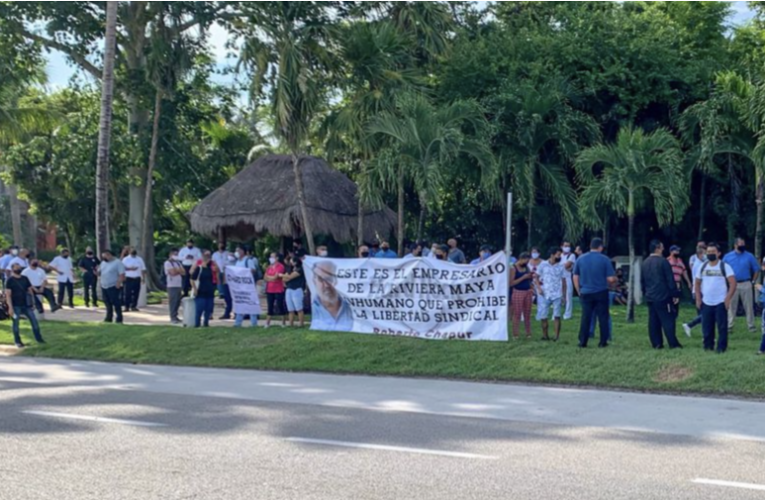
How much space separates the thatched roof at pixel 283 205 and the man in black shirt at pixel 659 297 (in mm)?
13655

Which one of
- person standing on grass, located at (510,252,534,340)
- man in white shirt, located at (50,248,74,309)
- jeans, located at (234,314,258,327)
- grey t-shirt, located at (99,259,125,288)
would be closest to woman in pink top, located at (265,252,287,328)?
jeans, located at (234,314,258,327)

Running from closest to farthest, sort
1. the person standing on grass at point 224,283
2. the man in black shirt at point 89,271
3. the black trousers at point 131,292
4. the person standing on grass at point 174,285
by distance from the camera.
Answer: the person standing on grass at point 174,285, the person standing on grass at point 224,283, the black trousers at point 131,292, the man in black shirt at point 89,271

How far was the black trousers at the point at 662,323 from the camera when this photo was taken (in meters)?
15.6

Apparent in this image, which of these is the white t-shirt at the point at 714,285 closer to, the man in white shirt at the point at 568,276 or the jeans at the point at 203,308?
the man in white shirt at the point at 568,276

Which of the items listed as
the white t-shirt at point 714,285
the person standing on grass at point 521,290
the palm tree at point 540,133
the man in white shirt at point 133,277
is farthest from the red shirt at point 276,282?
the white t-shirt at point 714,285

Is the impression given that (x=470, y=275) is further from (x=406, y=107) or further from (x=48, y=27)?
(x=48, y=27)

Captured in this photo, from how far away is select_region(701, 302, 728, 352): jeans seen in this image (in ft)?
49.7

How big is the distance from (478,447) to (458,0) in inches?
905

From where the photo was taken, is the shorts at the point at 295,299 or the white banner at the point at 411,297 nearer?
the white banner at the point at 411,297

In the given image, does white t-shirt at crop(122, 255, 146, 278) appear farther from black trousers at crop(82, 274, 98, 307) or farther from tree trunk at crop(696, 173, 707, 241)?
tree trunk at crop(696, 173, 707, 241)

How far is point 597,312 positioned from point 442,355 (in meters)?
2.52

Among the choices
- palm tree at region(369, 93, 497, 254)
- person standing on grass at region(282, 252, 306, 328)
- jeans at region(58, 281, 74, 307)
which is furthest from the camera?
jeans at region(58, 281, 74, 307)

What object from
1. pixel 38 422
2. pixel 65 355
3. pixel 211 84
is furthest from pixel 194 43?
pixel 38 422

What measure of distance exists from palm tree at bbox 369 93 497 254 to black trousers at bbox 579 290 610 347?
659cm
